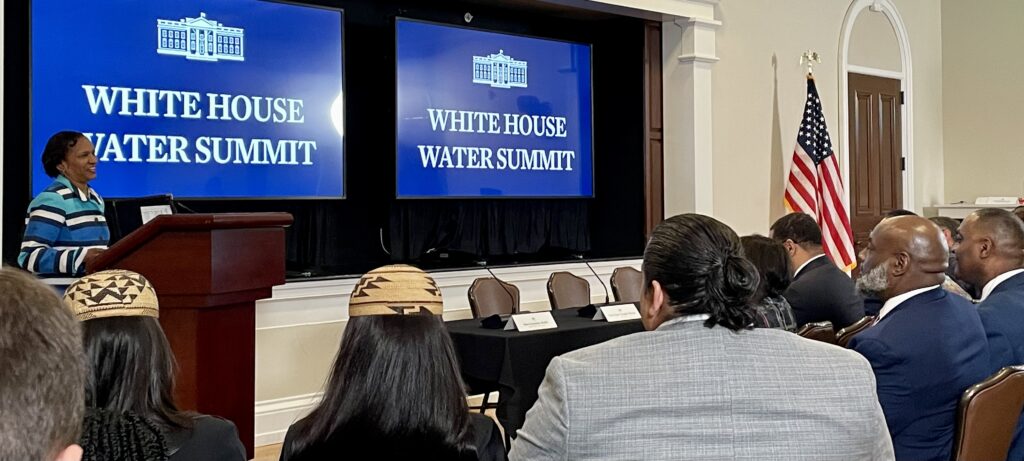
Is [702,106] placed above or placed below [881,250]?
above

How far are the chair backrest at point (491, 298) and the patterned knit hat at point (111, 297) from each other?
11.1 feet

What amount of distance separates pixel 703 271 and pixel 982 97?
9706 millimetres

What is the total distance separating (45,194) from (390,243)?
3165mm

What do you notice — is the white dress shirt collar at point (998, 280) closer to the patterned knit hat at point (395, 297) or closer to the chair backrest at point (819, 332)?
the chair backrest at point (819, 332)

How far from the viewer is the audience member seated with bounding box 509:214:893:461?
1.68 metres

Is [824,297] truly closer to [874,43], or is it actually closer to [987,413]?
[987,413]

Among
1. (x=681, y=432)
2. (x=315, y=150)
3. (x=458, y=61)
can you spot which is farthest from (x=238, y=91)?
(x=681, y=432)

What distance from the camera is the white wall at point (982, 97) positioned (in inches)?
399

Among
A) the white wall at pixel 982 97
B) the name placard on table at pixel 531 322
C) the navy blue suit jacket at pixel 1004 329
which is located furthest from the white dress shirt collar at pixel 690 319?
the white wall at pixel 982 97

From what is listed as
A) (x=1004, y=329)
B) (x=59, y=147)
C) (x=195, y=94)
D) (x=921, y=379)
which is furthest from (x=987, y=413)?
(x=195, y=94)

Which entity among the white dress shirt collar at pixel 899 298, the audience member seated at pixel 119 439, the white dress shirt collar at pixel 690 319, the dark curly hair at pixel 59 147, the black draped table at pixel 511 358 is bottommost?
the black draped table at pixel 511 358

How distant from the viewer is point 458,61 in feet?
23.4

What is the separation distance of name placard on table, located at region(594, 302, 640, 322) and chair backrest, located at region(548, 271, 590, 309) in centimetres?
107

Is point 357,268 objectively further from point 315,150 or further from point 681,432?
point 681,432
